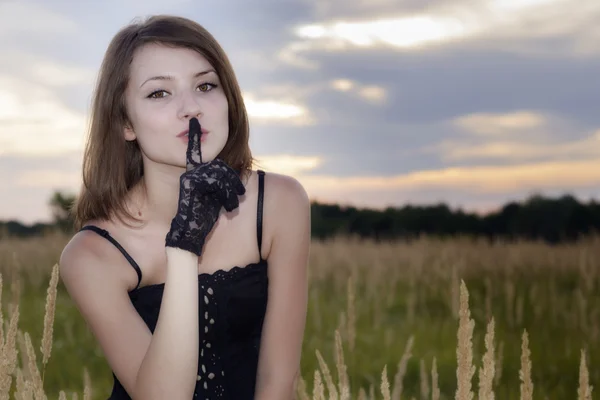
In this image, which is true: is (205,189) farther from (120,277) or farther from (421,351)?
(421,351)

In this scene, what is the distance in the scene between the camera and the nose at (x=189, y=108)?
2.40m

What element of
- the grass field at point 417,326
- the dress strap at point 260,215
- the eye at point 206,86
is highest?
the eye at point 206,86

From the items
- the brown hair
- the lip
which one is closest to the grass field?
the brown hair

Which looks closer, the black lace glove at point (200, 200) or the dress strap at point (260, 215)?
the black lace glove at point (200, 200)

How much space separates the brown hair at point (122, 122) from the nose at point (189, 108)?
0.76 ft

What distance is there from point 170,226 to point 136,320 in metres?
0.40

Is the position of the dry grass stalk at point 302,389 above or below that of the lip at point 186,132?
below

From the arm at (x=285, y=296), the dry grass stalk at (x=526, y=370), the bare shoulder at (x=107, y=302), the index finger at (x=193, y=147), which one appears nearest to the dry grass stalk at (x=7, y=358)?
the bare shoulder at (x=107, y=302)

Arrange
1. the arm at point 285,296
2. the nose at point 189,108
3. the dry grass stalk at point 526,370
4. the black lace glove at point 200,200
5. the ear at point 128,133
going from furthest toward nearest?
the ear at point 128,133
the arm at point 285,296
the nose at point 189,108
the black lace glove at point 200,200
the dry grass stalk at point 526,370

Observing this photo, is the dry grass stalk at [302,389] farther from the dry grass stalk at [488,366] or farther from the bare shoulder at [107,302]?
the dry grass stalk at [488,366]

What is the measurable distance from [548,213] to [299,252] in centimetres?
1945

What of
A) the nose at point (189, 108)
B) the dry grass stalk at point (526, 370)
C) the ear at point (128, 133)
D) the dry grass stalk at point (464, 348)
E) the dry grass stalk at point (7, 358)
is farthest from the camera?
the ear at point (128, 133)

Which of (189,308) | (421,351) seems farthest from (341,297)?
(189,308)

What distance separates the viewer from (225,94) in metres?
2.64
